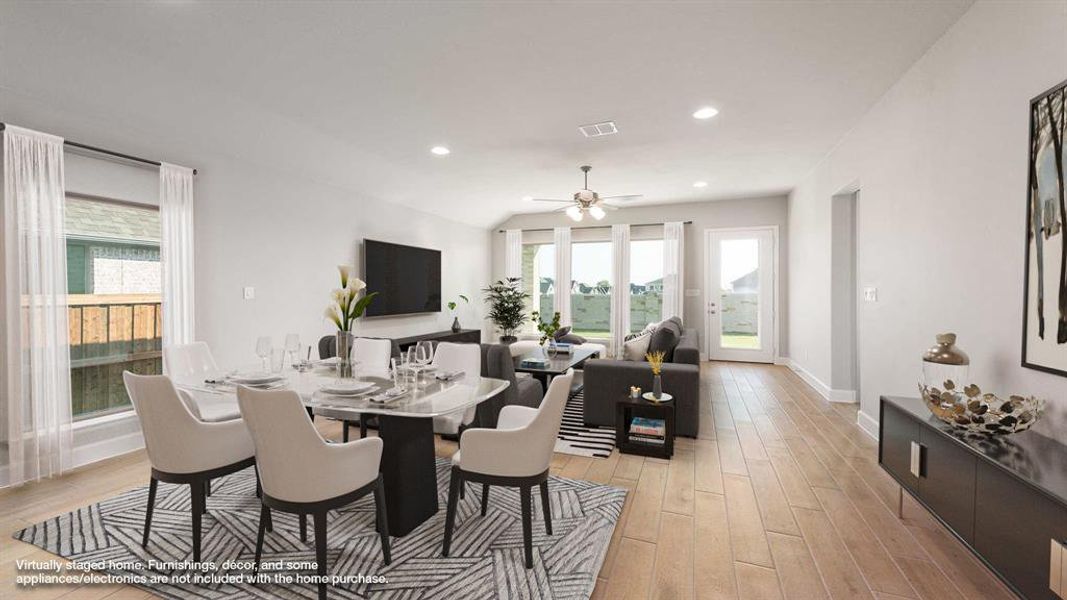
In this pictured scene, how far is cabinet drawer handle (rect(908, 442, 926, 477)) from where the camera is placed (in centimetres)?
207

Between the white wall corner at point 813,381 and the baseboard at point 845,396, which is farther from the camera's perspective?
the white wall corner at point 813,381

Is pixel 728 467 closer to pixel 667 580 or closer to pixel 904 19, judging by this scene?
pixel 667 580

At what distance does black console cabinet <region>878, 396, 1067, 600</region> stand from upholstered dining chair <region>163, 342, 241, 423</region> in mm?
3534

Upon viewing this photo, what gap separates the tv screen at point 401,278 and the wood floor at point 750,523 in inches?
95.8

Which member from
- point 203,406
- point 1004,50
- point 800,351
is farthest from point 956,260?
point 203,406

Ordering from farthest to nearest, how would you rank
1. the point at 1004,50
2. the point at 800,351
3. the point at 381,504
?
1. the point at 800,351
2. the point at 1004,50
3. the point at 381,504

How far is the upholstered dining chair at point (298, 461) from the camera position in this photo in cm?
167

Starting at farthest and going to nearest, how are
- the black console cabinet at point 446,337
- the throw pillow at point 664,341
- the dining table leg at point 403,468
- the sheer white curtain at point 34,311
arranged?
the black console cabinet at point 446,337 → the throw pillow at point 664,341 → the sheer white curtain at point 34,311 → the dining table leg at point 403,468

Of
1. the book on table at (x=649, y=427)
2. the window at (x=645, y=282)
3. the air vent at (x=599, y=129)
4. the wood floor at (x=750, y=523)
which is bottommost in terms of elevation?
the wood floor at (x=750, y=523)

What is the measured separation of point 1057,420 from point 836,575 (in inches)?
42.8

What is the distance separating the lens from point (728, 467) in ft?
10.0

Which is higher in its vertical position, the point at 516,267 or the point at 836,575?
the point at 516,267

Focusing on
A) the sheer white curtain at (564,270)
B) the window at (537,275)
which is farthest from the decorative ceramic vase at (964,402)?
the window at (537,275)

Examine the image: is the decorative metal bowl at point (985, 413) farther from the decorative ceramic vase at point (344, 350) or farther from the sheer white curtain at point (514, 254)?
the sheer white curtain at point (514, 254)
